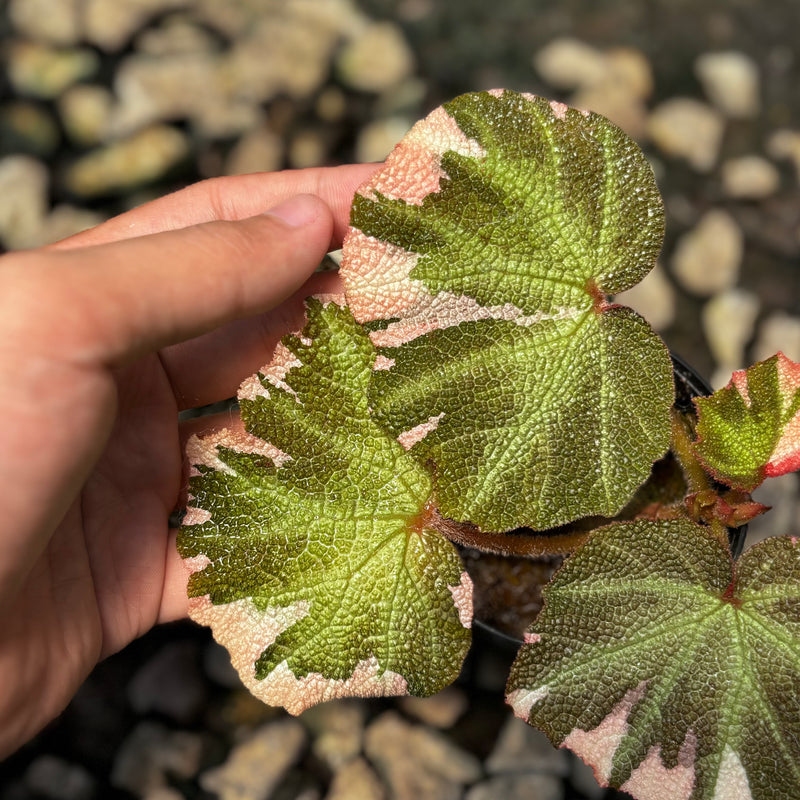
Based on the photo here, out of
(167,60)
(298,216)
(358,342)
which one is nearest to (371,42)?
(167,60)

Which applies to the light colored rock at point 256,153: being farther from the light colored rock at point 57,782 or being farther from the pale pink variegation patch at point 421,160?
the light colored rock at point 57,782

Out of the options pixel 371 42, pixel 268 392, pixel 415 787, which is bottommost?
pixel 415 787

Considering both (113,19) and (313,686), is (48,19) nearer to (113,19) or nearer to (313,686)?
(113,19)

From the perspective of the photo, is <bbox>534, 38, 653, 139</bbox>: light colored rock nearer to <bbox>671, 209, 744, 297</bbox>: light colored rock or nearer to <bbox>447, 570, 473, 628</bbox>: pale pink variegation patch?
<bbox>671, 209, 744, 297</bbox>: light colored rock

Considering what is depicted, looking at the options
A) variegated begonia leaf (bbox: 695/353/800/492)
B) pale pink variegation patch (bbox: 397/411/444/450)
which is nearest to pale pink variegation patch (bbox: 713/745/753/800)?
variegated begonia leaf (bbox: 695/353/800/492)

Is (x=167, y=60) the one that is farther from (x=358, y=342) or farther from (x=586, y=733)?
(x=586, y=733)
